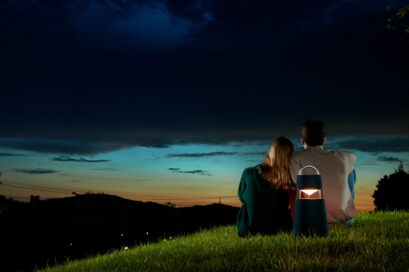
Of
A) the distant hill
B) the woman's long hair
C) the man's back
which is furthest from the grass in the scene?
the distant hill

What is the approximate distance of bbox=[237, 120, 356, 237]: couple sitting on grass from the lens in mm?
8844

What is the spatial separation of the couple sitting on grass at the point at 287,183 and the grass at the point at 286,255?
0.40m

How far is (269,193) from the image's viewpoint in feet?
30.4

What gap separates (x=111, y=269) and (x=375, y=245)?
4.20 m

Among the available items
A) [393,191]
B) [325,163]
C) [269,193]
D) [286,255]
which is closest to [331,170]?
[325,163]

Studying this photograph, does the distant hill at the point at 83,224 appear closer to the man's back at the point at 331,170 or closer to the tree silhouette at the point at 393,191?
the tree silhouette at the point at 393,191

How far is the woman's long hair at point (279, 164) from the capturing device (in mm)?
8875

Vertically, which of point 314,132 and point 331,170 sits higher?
point 314,132

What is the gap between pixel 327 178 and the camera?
8875 mm

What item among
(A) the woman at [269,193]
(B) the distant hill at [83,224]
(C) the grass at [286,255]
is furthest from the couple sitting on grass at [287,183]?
(B) the distant hill at [83,224]

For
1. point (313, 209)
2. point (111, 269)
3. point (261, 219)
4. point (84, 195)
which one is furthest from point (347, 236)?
point (84, 195)

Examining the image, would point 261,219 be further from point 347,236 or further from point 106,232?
point 106,232

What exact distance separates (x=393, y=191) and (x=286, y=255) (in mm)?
14199

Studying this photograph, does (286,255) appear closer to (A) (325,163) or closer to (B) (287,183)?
(B) (287,183)
